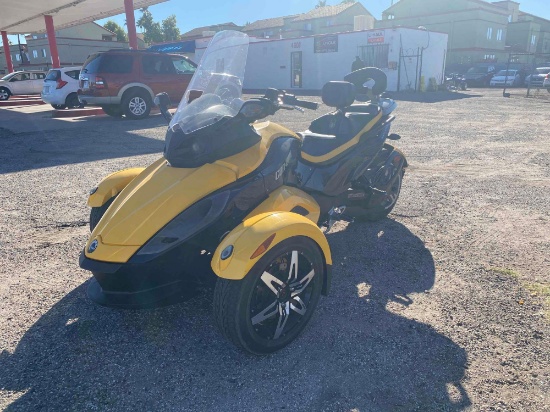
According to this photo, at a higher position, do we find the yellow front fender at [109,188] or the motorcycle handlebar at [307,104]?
the motorcycle handlebar at [307,104]

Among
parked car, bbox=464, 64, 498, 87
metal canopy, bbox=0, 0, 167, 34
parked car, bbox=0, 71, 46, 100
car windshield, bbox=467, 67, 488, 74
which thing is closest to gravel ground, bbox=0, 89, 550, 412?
metal canopy, bbox=0, 0, 167, 34

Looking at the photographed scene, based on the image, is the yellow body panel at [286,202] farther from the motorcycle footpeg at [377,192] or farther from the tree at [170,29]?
the tree at [170,29]

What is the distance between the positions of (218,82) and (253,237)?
4.54ft

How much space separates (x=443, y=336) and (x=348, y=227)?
198 cm

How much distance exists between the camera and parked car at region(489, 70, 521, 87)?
3122 centimetres

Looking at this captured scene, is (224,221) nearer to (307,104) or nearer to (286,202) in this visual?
(286,202)

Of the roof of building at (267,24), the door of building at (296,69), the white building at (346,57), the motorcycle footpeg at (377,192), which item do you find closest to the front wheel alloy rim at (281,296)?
the motorcycle footpeg at (377,192)

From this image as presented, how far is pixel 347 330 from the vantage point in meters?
2.85

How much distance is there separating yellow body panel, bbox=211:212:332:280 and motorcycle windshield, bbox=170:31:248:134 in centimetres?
83

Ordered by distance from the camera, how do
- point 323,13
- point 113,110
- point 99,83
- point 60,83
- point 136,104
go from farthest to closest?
point 323,13 < point 60,83 < point 113,110 < point 136,104 < point 99,83

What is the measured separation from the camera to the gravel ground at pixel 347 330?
230cm

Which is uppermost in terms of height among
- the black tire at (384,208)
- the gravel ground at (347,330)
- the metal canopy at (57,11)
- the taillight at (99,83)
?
the metal canopy at (57,11)

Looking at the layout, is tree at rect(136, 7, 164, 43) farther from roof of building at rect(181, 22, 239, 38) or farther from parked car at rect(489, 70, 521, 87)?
parked car at rect(489, 70, 521, 87)

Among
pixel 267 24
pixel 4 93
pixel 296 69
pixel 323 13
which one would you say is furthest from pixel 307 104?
pixel 267 24
